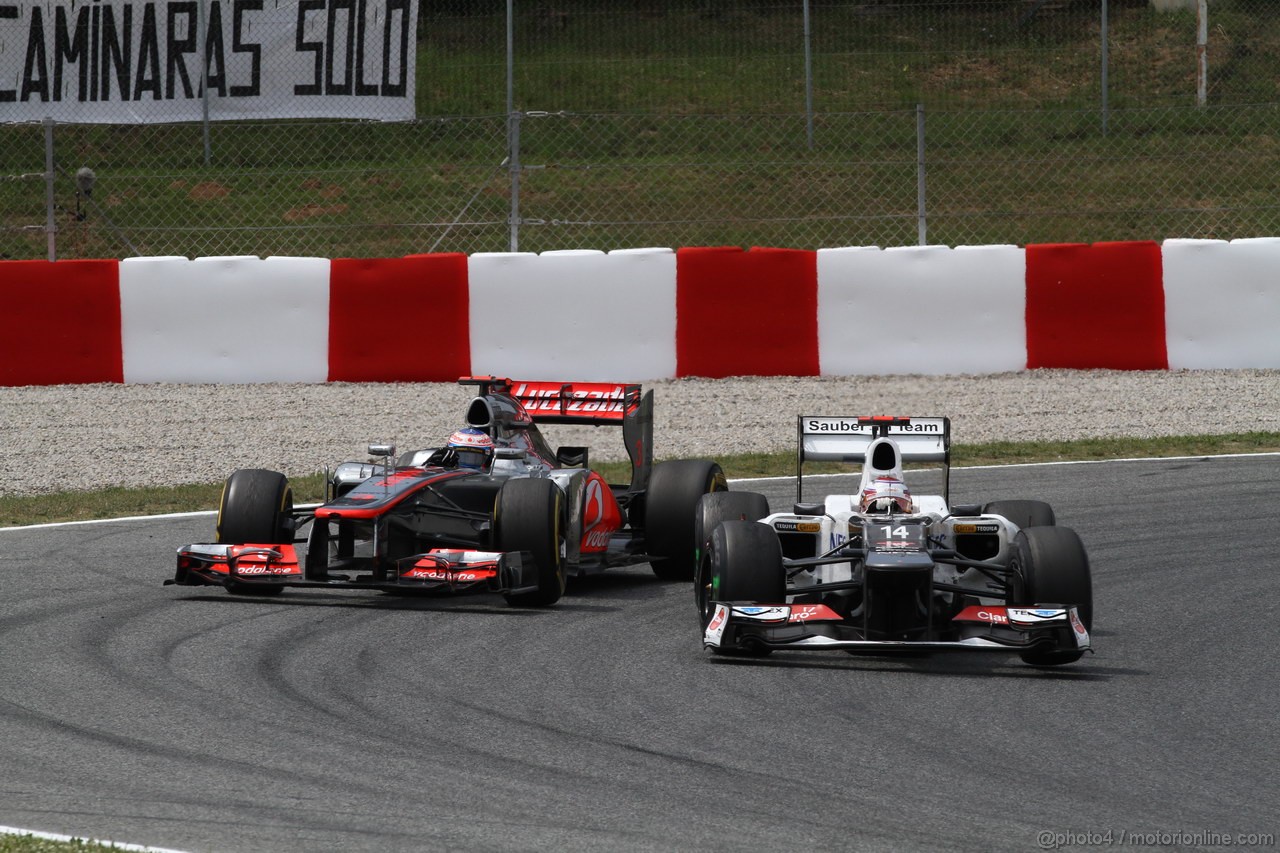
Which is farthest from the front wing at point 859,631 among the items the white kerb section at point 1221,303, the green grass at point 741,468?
the white kerb section at point 1221,303

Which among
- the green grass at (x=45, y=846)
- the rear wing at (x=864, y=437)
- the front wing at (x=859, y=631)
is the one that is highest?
the rear wing at (x=864, y=437)

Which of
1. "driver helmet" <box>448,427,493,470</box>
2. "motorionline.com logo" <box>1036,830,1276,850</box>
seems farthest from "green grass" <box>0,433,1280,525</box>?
"motorionline.com logo" <box>1036,830,1276,850</box>

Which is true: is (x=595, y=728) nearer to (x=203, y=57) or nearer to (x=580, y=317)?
(x=580, y=317)

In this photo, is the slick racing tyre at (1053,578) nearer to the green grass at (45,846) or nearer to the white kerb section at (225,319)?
the green grass at (45,846)

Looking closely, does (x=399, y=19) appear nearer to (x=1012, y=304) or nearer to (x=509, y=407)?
(x=1012, y=304)

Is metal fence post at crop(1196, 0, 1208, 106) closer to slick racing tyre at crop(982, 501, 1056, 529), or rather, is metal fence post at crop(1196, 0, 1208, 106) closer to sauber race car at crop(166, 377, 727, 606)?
sauber race car at crop(166, 377, 727, 606)

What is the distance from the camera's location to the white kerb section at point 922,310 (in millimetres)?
15219

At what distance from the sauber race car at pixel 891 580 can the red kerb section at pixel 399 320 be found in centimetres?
719

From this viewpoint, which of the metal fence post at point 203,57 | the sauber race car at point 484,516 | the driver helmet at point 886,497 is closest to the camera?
the driver helmet at point 886,497

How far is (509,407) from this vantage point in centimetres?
960

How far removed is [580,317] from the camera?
49.7ft

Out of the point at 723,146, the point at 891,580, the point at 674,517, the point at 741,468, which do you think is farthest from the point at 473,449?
the point at 723,146

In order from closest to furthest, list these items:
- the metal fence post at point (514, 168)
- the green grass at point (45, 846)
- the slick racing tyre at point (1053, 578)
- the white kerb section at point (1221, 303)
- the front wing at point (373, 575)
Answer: the green grass at point (45, 846) → the slick racing tyre at point (1053, 578) → the front wing at point (373, 575) → the white kerb section at point (1221, 303) → the metal fence post at point (514, 168)

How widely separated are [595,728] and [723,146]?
14478mm
